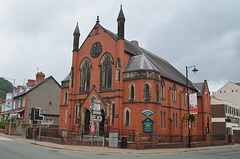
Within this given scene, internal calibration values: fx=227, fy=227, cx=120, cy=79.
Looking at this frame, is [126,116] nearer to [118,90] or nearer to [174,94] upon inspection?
[118,90]

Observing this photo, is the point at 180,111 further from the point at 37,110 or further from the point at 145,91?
the point at 37,110

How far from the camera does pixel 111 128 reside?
90.0 ft

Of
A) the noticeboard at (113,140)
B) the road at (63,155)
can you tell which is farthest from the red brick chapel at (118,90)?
the road at (63,155)

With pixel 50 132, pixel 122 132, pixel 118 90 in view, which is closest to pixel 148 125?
pixel 122 132

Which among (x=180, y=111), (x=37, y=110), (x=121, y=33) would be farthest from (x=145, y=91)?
(x=37, y=110)

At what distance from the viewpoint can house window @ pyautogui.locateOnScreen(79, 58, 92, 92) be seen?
33.3 metres

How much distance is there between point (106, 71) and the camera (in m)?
31.1

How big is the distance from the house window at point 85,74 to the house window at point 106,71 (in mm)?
2591

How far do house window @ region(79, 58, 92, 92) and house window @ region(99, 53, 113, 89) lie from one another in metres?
2.59

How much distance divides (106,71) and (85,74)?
420 cm

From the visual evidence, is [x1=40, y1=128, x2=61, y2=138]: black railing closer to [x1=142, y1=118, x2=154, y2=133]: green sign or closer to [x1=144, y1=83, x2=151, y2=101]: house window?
[x1=142, y1=118, x2=154, y2=133]: green sign

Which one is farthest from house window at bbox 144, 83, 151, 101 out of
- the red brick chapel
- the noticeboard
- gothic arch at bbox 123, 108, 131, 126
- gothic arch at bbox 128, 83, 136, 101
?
the noticeboard

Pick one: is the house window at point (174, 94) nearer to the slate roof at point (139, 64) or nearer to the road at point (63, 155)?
the slate roof at point (139, 64)

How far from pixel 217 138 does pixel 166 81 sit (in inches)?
517
